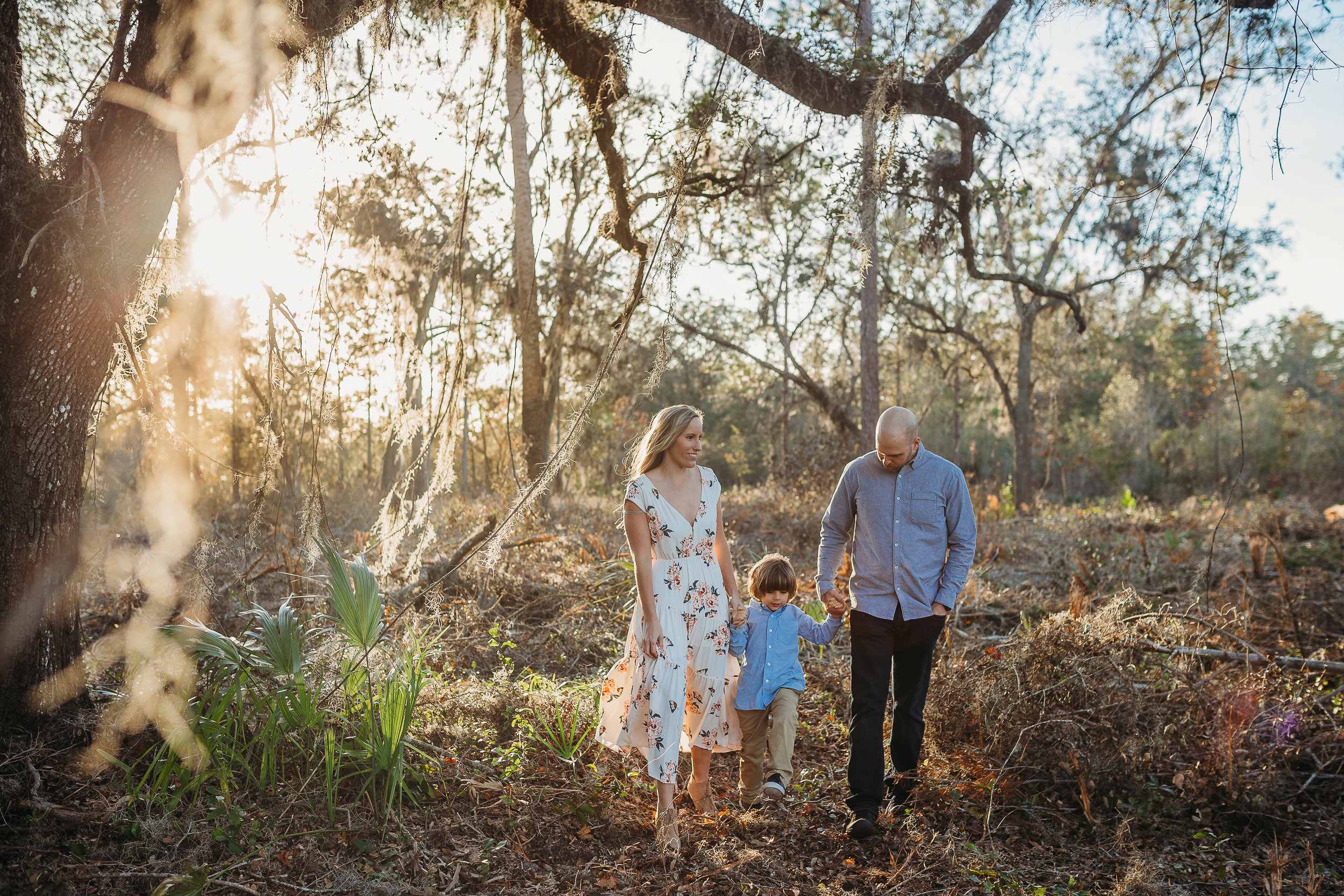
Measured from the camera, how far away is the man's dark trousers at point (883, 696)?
11.5 feet

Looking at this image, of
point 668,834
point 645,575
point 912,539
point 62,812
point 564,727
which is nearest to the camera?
point 62,812

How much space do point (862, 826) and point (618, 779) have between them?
1227mm

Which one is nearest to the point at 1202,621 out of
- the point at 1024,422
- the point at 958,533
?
the point at 958,533

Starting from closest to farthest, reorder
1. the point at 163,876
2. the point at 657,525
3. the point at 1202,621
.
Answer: the point at 163,876, the point at 657,525, the point at 1202,621

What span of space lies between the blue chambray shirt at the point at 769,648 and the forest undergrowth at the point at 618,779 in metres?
0.55

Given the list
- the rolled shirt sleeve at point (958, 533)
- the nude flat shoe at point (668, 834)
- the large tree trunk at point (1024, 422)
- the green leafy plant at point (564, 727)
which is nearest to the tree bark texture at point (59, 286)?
the green leafy plant at point (564, 727)

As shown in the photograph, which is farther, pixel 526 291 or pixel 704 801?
pixel 526 291

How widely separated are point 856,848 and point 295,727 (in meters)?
2.47

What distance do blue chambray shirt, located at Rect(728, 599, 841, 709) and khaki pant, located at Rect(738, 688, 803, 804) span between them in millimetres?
43

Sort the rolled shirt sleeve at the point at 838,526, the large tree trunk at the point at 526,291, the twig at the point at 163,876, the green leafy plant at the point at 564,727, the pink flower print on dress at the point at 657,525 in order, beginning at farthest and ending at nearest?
the large tree trunk at the point at 526,291
the green leafy plant at the point at 564,727
the rolled shirt sleeve at the point at 838,526
the pink flower print on dress at the point at 657,525
the twig at the point at 163,876

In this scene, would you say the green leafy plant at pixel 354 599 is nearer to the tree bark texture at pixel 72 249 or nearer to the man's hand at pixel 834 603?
the tree bark texture at pixel 72 249

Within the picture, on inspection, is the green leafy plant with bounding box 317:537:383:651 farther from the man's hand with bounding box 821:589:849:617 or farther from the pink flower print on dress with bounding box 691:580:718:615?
the man's hand with bounding box 821:589:849:617

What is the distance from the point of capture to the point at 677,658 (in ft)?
11.1

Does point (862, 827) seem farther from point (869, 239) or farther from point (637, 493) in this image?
point (869, 239)
